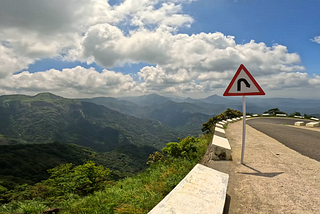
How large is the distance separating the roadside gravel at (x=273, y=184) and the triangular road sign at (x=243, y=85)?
209 cm

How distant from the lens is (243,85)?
15.2ft

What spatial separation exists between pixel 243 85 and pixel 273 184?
2.54 metres

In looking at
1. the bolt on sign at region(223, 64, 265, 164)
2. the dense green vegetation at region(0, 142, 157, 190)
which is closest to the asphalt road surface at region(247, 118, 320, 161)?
the bolt on sign at region(223, 64, 265, 164)

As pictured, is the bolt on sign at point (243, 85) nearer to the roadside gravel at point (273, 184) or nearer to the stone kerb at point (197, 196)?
the roadside gravel at point (273, 184)

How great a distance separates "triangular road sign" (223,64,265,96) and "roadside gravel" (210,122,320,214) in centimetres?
209

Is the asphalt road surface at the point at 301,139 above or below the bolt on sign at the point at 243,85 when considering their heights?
below

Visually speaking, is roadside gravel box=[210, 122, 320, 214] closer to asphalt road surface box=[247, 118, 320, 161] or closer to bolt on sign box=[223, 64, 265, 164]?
asphalt road surface box=[247, 118, 320, 161]

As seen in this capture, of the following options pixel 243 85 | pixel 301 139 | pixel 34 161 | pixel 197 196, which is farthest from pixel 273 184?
pixel 34 161

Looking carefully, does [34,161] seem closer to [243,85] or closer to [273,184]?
[243,85]

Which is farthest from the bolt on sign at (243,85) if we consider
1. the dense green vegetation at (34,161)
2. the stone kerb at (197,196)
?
the dense green vegetation at (34,161)

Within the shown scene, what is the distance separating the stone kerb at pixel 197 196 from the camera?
2.26 metres

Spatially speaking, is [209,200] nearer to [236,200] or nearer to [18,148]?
[236,200]

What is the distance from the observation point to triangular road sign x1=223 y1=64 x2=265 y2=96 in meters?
4.50

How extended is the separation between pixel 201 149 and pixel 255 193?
4.06 m
